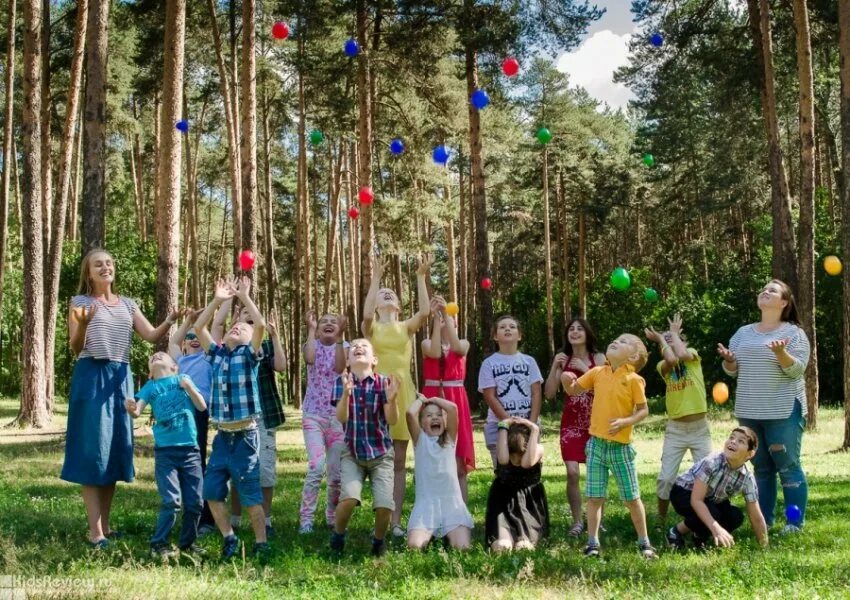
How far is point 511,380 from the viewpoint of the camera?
24.5 feet

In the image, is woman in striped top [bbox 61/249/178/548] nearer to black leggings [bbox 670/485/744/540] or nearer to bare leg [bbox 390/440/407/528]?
bare leg [bbox 390/440/407/528]

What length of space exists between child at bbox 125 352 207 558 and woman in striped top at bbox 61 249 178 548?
10.1 inches

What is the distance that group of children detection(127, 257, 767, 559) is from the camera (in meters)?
6.27

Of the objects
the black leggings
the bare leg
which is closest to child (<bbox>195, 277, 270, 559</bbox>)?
the bare leg

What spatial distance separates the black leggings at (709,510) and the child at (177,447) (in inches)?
146

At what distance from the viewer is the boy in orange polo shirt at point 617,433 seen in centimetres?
629

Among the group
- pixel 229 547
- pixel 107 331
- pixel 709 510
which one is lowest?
pixel 229 547

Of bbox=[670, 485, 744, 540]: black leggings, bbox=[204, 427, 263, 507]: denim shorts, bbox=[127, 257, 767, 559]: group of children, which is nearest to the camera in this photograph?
bbox=[204, 427, 263, 507]: denim shorts

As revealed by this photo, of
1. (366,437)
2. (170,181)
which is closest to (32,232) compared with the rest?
(170,181)

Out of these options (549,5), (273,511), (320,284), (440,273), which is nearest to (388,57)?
(549,5)

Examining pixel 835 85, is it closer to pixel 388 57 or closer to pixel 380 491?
pixel 388 57

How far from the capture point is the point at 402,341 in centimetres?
734

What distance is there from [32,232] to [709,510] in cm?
1508

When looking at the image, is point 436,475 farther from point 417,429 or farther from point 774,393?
point 774,393
